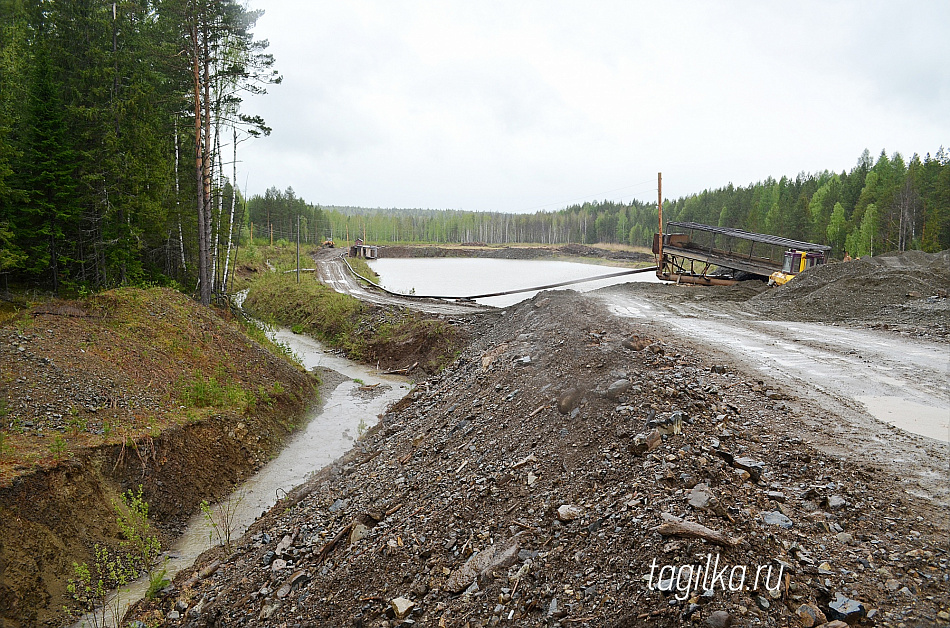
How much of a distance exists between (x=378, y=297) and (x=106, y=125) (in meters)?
18.5

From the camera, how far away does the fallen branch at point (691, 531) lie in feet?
13.0

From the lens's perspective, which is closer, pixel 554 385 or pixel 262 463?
pixel 554 385

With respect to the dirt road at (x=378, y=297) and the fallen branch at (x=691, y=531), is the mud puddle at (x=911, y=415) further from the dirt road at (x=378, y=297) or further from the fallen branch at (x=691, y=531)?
the dirt road at (x=378, y=297)

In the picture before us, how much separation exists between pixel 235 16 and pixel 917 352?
80.6 ft

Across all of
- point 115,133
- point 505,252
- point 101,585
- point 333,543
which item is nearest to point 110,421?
point 101,585

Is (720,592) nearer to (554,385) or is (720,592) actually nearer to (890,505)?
(890,505)

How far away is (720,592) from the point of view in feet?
11.9

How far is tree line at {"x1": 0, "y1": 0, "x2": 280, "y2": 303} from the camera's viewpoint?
50.5 feet

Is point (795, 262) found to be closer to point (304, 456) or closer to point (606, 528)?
point (304, 456)

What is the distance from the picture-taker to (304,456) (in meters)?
13.6

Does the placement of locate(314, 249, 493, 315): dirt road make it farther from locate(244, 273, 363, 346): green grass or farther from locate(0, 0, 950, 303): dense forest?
locate(0, 0, 950, 303): dense forest

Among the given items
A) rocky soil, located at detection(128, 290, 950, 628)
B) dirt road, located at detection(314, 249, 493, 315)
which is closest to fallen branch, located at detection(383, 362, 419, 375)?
dirt road, located at detection(314, 249, 493, 315)

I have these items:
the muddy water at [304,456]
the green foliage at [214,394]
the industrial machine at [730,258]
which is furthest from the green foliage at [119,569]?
the industrial machine at [730,258]

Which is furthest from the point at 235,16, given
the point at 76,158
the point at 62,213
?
the point at 62,213
